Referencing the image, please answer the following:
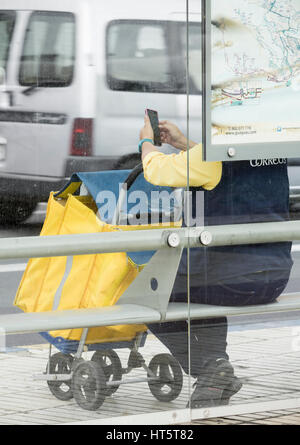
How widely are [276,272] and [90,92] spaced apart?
111 centimetres

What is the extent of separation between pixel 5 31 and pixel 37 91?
0.26 m

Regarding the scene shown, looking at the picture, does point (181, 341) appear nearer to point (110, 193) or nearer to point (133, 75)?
point (110, 193)

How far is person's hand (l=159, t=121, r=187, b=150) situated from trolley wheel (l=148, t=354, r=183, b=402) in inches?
34.3

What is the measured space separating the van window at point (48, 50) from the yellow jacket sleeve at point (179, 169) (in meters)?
0.48

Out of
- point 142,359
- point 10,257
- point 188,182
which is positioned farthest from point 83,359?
point 188,182

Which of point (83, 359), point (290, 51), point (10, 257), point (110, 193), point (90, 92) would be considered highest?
point (290, 51)

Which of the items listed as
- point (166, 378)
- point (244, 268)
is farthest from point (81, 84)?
point (166, 378)

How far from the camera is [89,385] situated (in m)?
4.20

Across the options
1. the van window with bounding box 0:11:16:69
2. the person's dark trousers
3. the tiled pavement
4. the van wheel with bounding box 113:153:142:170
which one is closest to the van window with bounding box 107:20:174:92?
the van wheel with bounding box 113:153:142:170

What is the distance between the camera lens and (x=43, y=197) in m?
4.10

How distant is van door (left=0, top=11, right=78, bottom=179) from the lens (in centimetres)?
400

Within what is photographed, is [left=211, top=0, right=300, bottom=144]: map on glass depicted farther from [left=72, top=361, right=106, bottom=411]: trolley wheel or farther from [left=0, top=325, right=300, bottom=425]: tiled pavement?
[left=72, top=361, right=106, bottom=411]: trolley wheel

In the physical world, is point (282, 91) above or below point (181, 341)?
above

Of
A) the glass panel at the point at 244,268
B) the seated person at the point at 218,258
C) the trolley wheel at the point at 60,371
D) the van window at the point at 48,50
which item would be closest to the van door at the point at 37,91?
the van window at the point at 48,50
